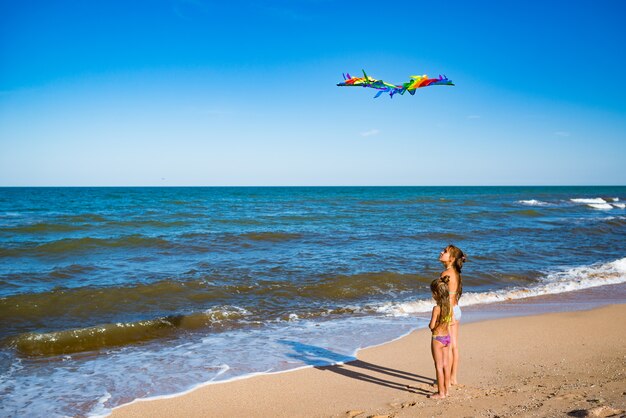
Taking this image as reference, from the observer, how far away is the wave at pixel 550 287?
30.4ft

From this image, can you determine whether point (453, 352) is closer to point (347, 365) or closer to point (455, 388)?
point (455, 388)

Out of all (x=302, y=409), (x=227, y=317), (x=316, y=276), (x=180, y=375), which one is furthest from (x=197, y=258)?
(x=302, y=409)

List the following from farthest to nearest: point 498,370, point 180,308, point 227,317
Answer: point 180,308 < point 227,317 < point 498,370

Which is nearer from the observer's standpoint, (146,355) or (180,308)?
(146,355)

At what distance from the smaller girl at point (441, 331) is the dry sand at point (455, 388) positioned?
18 cm

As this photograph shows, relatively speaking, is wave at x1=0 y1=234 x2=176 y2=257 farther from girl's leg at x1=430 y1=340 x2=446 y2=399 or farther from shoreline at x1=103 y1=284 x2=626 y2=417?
girl's leg at x1=430 y1=340 x2=446 y2=399

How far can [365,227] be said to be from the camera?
23.3m

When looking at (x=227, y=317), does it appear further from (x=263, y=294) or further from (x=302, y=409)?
(x=302, y=409)

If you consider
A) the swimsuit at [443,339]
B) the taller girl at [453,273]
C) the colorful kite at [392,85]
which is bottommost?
the swimsuit at [443,339]

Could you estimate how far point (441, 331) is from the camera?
15.3 ft

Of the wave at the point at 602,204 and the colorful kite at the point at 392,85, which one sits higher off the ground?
the colorful kite at the point at 392,85

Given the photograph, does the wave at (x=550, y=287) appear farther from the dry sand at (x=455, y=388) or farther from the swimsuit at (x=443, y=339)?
the swimsuit at (x=443, y=339)

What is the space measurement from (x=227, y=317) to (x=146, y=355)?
6.90 feet

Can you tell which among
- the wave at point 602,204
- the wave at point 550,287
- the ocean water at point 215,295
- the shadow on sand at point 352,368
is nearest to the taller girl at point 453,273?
the shadow on sand at point 352,368
